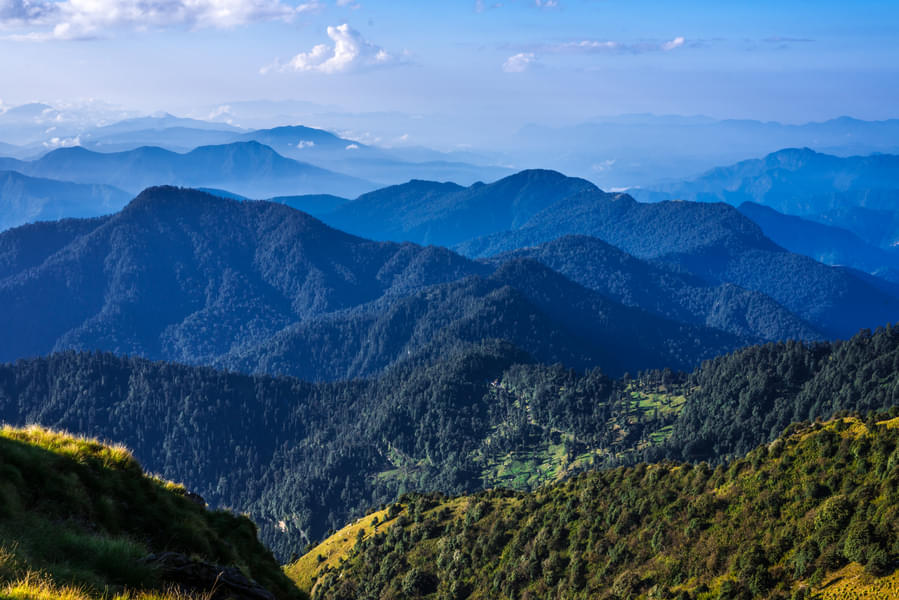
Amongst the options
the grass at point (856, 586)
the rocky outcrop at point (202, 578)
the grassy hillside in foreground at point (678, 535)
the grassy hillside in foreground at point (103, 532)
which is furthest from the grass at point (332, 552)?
the rocky outcrop at point (202, 578)

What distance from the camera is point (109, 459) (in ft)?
91.1

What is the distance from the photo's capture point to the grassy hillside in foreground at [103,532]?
16.8 m

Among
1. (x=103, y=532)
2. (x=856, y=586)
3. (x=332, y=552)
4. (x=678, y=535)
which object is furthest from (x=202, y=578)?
(x=332, y=552)

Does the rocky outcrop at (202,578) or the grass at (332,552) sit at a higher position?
the rocky outcrop at (202,578)

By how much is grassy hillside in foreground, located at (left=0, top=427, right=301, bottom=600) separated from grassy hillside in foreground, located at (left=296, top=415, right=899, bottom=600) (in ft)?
161

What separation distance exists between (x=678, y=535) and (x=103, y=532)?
70898 millimetres

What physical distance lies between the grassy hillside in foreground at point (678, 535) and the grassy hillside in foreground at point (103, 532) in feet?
161

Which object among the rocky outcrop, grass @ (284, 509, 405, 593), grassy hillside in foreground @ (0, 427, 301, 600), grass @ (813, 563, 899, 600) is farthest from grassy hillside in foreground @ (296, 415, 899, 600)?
the rocky outcrop

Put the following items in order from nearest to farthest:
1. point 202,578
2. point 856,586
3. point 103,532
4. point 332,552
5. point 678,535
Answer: point 202,578 → point 103,532 → point 856,586 → point 678,535 → point 332,552

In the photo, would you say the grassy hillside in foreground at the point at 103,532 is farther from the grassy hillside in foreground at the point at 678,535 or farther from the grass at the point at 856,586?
the grassy hillside in foreground at the point at 678,535

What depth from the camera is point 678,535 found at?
77250 mm

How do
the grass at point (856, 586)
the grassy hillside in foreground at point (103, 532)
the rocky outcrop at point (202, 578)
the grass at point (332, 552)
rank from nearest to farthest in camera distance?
1. the grassy hillside in foreground at point (103, 532)
2. the rocky outcrop at point (202, 578)
3. the grass at point (856, 586)
4. the grass at point (332, 552)

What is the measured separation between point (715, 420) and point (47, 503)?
196707 mm

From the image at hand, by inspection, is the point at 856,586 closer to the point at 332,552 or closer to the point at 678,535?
the point at 678,535
